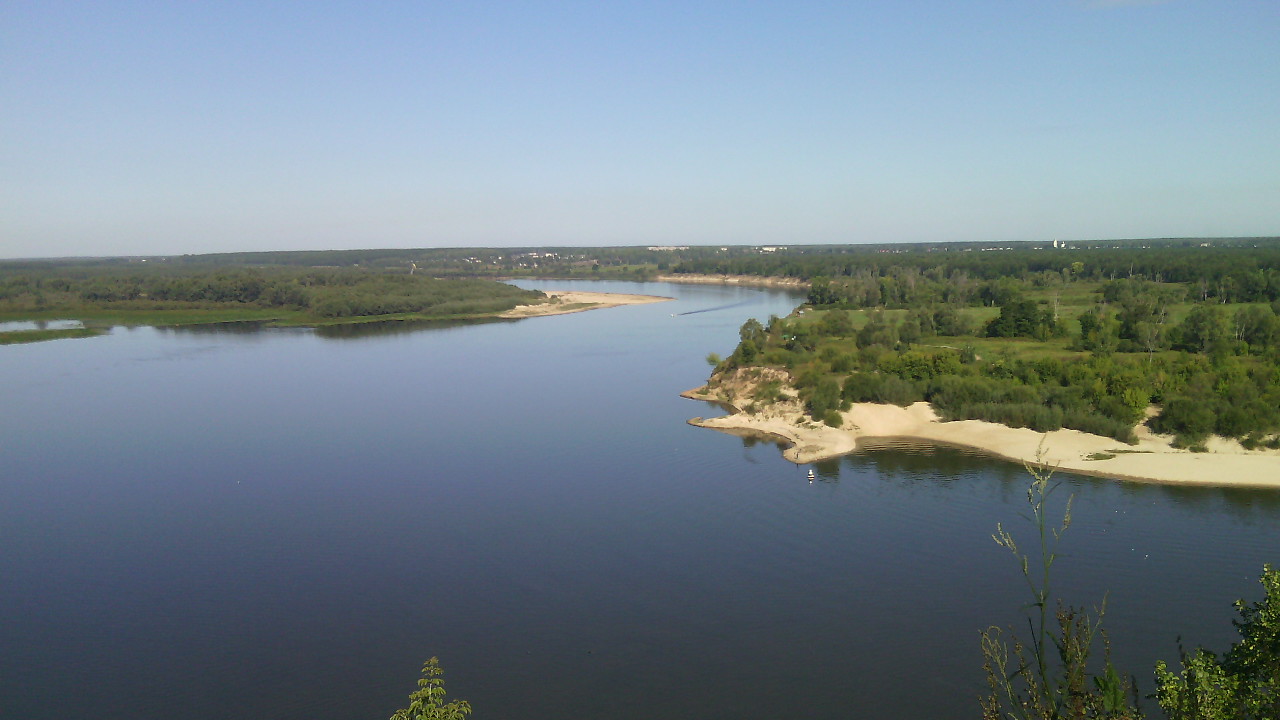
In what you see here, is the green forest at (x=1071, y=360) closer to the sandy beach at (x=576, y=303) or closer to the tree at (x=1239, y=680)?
the tree at (x=1239, y=680)

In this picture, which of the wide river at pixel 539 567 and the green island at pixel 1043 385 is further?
the green island at pixel 1043 385

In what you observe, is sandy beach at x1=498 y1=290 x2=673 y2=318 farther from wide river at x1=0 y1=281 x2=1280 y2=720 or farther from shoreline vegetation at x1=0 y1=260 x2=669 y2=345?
wide river at x1=0 y1=281 x2=1280 y2=720

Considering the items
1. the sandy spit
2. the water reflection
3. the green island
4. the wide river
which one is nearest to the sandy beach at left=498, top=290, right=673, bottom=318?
the water reflection

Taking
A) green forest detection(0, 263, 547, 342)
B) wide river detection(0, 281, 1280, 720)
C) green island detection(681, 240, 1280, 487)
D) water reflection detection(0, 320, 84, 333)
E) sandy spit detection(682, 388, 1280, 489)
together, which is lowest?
wide river detection(0, 281, 1280, 720)

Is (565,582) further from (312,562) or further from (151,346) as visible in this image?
(151,346)

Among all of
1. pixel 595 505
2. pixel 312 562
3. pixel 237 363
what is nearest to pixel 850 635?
pixel 595 505

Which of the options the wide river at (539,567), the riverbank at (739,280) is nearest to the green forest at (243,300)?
the riverbank at (739,280)
